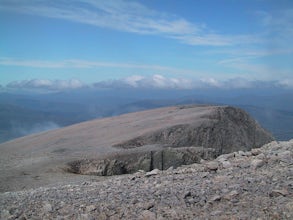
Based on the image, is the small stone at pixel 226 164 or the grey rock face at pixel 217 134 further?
the grey rock face at pixel 217 134

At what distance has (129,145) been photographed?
25781 mm

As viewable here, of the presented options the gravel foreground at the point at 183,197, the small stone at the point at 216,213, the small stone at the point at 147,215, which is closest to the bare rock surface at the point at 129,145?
the gravel foreground at the point at 183,197

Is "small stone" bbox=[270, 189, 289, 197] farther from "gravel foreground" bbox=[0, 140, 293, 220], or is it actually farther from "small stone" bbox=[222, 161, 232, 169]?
"small stone" bbox=[222, 161, 232, 169]

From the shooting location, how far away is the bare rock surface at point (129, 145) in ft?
66.6

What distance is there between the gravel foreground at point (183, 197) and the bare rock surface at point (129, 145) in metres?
1.36

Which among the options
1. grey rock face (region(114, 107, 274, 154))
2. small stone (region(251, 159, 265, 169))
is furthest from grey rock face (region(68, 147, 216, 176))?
small stone (region(251, 159, 265, 169))

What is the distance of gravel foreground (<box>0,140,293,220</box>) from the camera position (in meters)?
9.45

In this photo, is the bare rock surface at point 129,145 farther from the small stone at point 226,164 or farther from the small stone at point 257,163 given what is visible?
the small stone at point 226,164

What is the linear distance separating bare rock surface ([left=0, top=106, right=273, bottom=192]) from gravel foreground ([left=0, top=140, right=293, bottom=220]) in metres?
1.36

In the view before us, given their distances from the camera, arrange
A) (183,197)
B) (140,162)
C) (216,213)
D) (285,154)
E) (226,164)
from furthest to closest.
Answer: (140,162) → (226,164) → (285,154) → (183,197) → (216,213)

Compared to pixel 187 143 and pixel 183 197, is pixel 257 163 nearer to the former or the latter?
pixel 183 197

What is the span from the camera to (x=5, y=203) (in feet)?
37.1

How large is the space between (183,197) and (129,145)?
51.4 ft

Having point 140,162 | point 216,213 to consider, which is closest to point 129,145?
point 140,162
